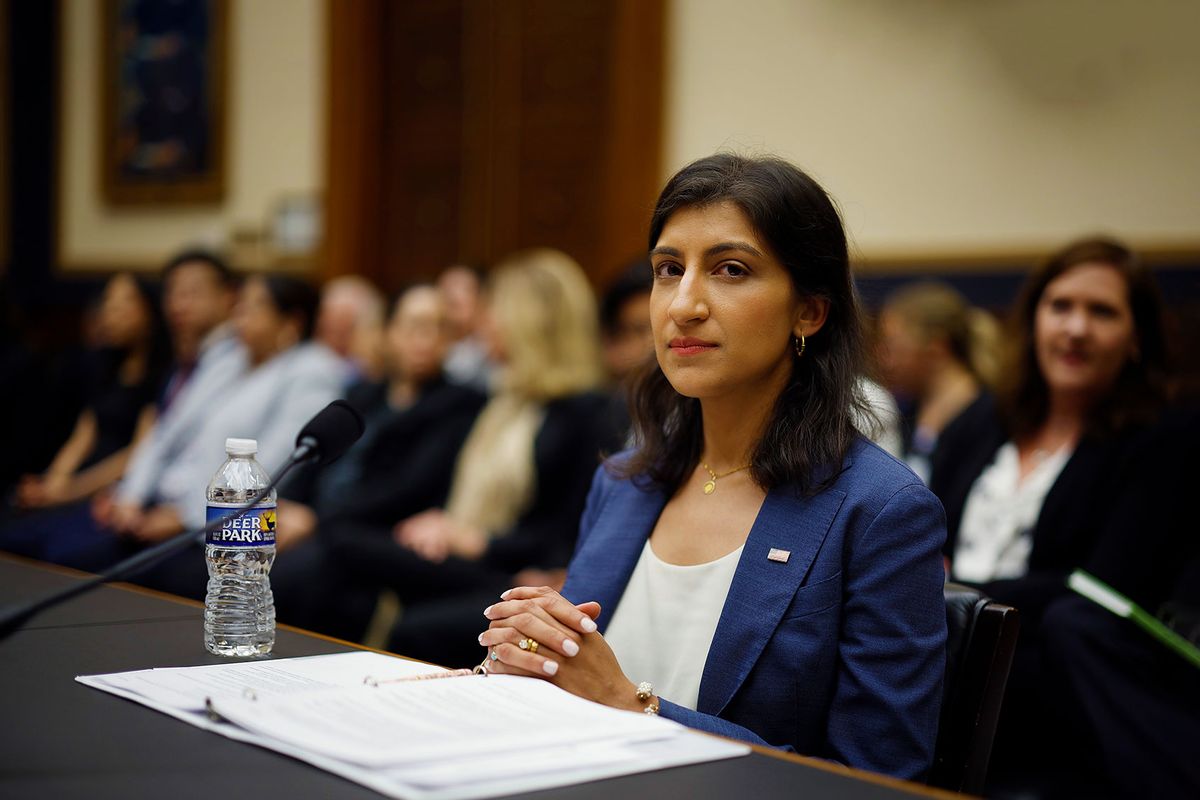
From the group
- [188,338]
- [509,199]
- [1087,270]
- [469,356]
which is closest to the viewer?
[1087,270]

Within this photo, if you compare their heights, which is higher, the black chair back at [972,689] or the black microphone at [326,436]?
the black microphone at [326,436]

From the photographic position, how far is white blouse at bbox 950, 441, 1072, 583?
114 inches

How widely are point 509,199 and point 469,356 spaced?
1.65 meters

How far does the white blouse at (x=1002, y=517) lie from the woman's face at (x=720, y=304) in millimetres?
1399

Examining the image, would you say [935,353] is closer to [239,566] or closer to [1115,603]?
[1115,603]

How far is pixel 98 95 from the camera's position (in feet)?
27.0

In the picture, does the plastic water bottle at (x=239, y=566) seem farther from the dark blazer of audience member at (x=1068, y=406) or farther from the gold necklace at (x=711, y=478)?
the dark blazer of audience member at (x=1068, y=406)

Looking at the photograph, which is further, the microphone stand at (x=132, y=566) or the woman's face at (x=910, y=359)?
the woman's face at (x=910, y=359)

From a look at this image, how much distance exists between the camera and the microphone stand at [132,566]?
3.80 ft

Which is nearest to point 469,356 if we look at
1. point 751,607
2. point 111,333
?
point 111,333

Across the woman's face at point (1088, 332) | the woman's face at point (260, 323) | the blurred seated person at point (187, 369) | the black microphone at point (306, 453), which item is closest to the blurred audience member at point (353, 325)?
the blurred seated person at point (187, 369)

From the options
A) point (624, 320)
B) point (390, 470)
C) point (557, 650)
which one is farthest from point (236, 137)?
point (557, 650)

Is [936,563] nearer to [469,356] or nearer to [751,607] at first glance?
[751,607]

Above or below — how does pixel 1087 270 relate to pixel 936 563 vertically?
above
